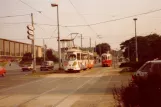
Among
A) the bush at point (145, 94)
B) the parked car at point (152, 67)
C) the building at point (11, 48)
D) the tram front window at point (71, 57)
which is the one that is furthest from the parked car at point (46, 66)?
the bush at point (145, 94)

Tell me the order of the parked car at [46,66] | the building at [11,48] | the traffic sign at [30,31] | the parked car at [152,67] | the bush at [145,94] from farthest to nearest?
1. the building at [11,48]
2. the parked car at [46,66]
3. the traffic sign at [30,31]
4. the parked car at [152,67]
5. the bush at [145,94]

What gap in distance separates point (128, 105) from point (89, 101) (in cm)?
676

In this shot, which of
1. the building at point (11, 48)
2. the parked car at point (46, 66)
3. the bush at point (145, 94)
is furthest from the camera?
the building at point (11, 48)

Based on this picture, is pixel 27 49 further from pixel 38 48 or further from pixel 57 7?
pixel 57 7

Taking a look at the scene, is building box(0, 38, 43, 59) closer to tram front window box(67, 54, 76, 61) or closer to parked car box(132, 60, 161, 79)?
tram front window box(67, 54, 76, 61)

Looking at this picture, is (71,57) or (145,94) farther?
(71,57)

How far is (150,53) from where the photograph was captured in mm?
44969

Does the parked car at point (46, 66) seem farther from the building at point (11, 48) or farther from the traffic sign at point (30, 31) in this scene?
the building at point (11, 48)

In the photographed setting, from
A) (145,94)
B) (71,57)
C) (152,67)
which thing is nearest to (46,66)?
(71,57)

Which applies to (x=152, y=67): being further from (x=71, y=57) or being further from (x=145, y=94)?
(x=71, y=57)

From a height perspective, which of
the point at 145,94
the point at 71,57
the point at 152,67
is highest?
the point at 71,57

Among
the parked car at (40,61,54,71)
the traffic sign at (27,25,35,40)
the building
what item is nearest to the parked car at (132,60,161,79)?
the traffic sign at (27,25,35,40)

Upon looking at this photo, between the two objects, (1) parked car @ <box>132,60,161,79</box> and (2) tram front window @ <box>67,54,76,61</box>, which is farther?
(2) tram front window @ <box>67,54,76,61</box>

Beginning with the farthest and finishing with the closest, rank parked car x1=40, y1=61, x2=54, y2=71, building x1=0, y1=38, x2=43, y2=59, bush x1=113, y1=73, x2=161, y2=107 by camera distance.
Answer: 1. building x1=0, y1=38, x2=43, y2=59
2. parked car x1=40, y1=61, x2=54, y2=71
3. bush x1=113, y1=73, x2=161, y2=107
